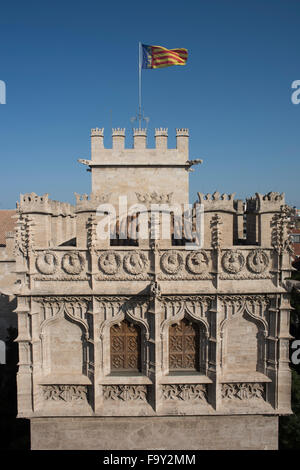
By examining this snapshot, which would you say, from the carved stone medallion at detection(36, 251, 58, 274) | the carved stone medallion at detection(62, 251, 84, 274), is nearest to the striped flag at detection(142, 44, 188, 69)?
the carved stone medallion at detection(62, 251, 84, 274)

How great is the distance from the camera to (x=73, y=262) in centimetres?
1182

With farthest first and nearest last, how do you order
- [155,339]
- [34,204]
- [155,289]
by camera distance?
[34,204]
[155,339]
[155,289]

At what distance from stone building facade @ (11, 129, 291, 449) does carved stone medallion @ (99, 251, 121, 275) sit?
38 mm

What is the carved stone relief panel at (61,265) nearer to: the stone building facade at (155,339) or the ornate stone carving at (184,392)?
the stone building facade at (155,339)

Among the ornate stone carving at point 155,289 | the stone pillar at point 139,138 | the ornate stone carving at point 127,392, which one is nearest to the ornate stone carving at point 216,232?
the ornate stone carving at point 155,289

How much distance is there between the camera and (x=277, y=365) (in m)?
12.1

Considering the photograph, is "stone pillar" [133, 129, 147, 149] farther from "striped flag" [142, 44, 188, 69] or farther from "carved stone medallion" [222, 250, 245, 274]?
"carved stone medallion" [222, 250, 245, 274]

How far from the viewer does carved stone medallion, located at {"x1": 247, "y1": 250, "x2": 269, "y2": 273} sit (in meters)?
11.9

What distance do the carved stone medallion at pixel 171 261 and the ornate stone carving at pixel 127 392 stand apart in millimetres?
4755

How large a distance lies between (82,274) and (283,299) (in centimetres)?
778

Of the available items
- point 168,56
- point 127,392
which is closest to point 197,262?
point 127,392

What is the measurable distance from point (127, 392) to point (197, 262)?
5811mm

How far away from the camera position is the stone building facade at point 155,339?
38.6 ft

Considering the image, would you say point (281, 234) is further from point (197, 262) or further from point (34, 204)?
point (34, 204)
